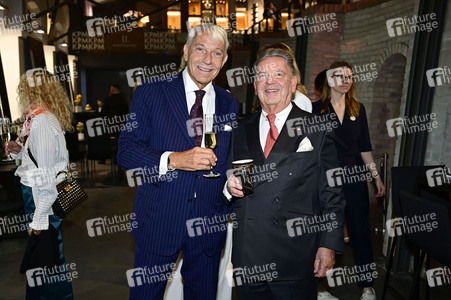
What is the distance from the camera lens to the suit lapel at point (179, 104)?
77.8 inches

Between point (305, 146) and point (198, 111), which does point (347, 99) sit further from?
point (198, 111)

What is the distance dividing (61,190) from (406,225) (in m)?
2.44

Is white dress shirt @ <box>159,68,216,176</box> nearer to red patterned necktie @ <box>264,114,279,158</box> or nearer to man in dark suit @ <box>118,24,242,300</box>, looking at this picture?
man in dark suit @ <box>118,24,242,300</box>

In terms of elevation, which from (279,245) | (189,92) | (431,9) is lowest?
(279,245)

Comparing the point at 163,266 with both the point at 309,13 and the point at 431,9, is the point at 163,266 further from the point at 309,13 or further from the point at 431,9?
the point at 309,13

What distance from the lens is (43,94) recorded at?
9.01ft

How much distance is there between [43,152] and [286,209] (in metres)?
1.73

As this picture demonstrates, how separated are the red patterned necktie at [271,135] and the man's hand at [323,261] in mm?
570

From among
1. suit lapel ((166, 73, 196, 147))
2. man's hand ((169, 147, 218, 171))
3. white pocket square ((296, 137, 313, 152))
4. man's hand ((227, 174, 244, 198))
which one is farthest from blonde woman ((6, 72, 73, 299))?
white pocket square ((296, 137, 313, 152))

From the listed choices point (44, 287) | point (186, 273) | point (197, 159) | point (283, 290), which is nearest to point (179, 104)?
point (197, 159)

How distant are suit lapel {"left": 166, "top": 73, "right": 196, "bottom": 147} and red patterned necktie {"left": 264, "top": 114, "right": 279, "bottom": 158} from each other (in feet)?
1.28

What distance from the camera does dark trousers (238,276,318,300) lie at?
188 centimetres

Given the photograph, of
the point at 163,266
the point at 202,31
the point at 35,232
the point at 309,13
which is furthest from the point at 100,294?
the point at 309,13

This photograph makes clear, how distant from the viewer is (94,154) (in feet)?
25.8
